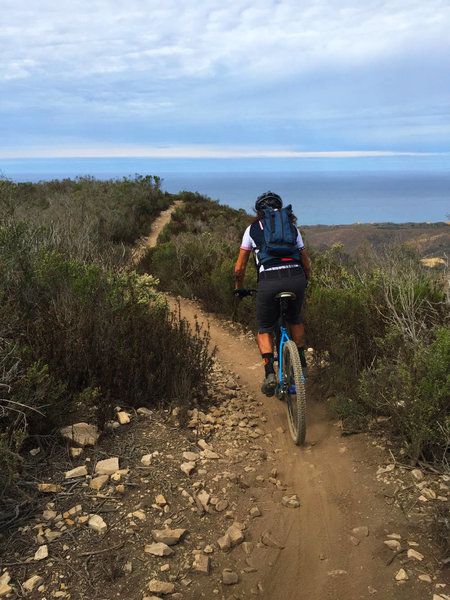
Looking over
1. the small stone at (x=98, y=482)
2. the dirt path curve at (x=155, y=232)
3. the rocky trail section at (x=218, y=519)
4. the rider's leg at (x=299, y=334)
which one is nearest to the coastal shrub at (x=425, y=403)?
the rocky trail section at (x=218, y=519)

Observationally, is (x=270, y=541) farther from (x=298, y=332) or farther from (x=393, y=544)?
(x=298, y=332)

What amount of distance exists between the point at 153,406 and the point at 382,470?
2.16m

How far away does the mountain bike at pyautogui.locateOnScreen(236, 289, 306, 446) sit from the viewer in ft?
A: 11.9

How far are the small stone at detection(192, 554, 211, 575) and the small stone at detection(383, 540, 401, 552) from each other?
109 centimetres

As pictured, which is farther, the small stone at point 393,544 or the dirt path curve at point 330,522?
the small stone at point 393,544

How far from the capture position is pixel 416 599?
214cm

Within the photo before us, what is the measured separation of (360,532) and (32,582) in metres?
1.95

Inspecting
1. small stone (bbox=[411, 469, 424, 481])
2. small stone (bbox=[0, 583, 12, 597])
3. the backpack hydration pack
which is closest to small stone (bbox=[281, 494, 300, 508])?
small stone (bbox=[411, 469, 424, 481])

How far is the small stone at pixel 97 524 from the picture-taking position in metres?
2.54

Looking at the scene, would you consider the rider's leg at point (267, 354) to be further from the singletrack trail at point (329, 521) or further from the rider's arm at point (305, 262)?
the rider's arm at point (305, 262)

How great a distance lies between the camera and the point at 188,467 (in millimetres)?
3234

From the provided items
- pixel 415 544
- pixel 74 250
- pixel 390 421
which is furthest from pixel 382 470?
pixel 74 250

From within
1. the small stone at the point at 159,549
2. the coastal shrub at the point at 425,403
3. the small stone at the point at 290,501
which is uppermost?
the coastal shrub at the point at 425,403

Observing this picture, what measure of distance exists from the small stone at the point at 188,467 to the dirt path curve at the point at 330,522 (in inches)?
22.0
